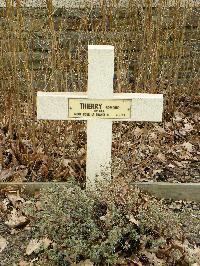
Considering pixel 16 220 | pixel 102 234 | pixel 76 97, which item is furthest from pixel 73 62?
pixel 102 234

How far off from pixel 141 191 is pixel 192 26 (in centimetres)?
227

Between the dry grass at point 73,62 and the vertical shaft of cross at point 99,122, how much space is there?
16.4 inches

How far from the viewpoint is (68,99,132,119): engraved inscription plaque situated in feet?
10.3

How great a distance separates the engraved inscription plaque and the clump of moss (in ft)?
1.43

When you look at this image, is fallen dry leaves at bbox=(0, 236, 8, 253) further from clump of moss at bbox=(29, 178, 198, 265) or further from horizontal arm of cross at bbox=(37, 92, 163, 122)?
horizontal arm of cross at bbox=(37, 92, 163, 122)

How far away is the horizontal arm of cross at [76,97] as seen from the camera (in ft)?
10.2

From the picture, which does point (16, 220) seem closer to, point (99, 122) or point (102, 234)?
point (102, 234)

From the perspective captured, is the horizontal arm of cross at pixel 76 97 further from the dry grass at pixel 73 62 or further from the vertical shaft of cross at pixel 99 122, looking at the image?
the dry grass at pixel 73 62

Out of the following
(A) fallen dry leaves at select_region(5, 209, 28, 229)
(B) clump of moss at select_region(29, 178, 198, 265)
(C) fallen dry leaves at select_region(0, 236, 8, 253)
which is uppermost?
(B) clump of moss at select_region(29, 178, 198, 265)

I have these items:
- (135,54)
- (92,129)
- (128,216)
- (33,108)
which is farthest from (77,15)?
(128,216)

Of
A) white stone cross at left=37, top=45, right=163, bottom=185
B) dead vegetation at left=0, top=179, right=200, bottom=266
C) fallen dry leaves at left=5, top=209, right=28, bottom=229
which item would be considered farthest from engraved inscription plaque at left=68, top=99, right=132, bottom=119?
fallen dry leaves at left=5, top=209, right=28, bottom=229

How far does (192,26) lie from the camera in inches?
202

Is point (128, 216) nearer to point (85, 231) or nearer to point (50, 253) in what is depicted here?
point (85, 231)

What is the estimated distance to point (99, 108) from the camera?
10.3 ft
